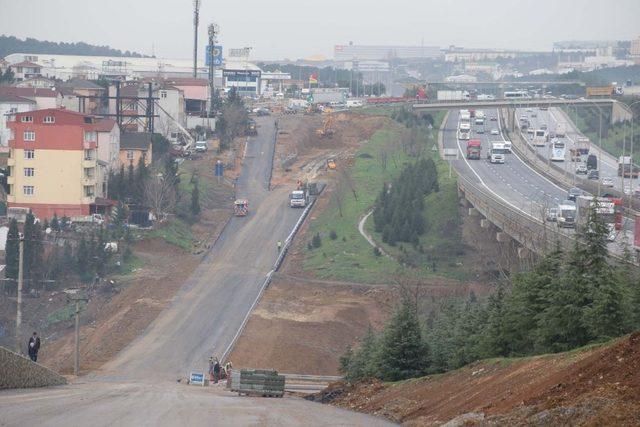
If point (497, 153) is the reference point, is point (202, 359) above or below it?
below

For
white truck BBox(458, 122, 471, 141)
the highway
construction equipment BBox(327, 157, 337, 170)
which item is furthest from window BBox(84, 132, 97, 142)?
white truck BBox(458, 122, 471, 141)

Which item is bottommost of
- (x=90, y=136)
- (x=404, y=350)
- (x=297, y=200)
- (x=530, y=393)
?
(x=297, y=200)

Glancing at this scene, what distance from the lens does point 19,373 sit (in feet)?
77.3

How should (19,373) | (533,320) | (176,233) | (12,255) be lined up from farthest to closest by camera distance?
(176,233) < (12,255) < (19,373) < (533,320)

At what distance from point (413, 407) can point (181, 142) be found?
6316cm

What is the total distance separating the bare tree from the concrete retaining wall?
34.4 m

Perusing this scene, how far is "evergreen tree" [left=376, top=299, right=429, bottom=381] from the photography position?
2556 cm

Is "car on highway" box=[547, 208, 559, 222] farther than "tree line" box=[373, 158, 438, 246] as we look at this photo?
No

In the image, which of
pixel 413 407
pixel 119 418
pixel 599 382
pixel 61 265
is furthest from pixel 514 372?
pixel 61 265

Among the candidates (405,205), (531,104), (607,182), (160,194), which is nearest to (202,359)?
(405,205)

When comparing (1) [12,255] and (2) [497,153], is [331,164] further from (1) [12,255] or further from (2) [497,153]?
(1) [12,255]

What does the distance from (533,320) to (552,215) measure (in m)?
24.7

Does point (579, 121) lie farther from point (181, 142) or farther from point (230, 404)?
point (230, 404)

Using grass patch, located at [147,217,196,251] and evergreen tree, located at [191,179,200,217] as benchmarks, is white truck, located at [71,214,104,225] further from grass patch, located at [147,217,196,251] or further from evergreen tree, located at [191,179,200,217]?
evergreen tree, located at [191,179,200,217]
